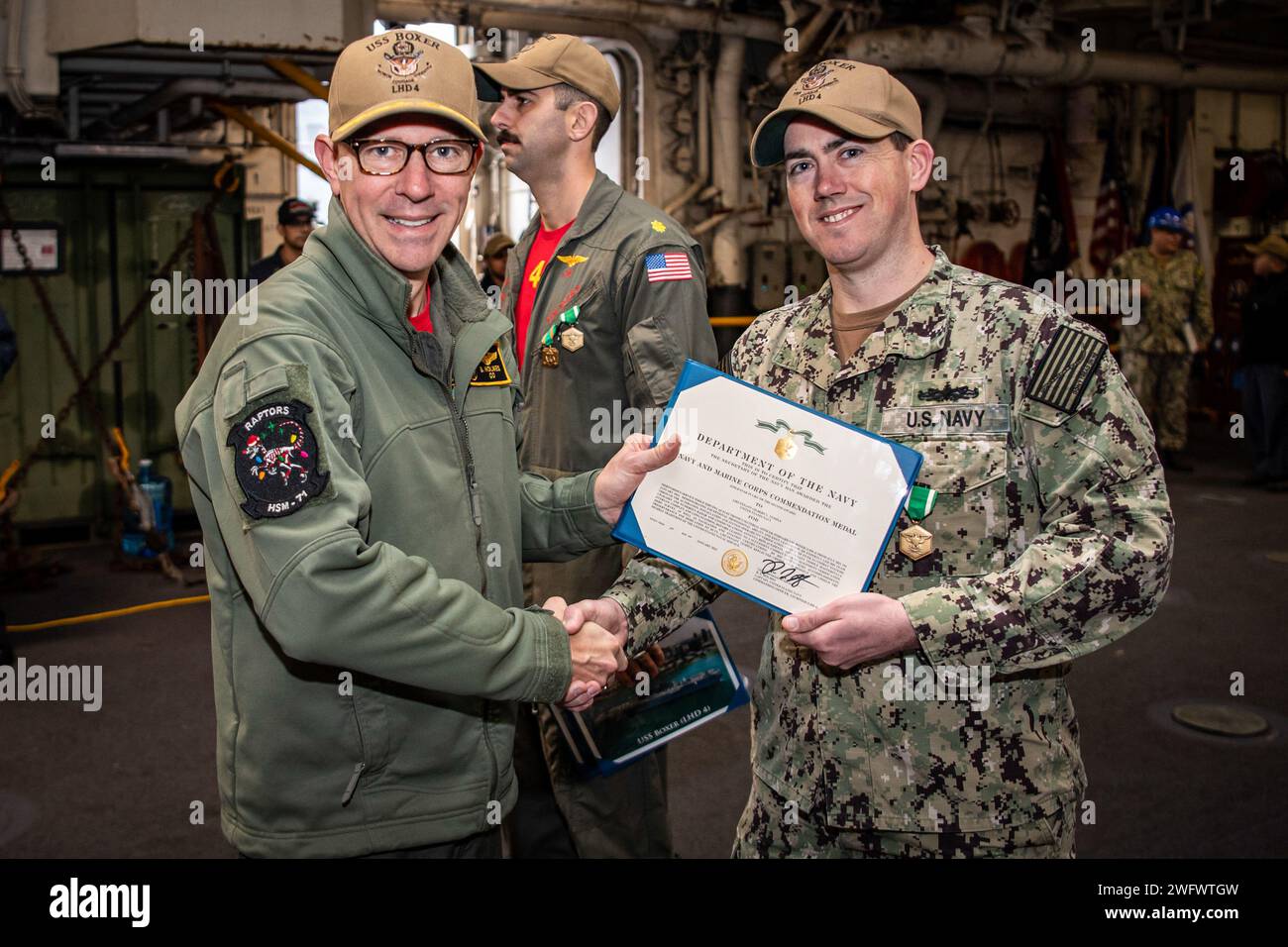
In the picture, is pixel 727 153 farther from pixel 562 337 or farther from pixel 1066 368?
pixel 1066 368

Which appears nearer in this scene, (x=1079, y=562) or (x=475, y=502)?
(x=1079, y=562)

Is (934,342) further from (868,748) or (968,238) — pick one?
(968,238)

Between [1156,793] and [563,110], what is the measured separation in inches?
112

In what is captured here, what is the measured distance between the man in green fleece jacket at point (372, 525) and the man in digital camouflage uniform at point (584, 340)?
87 cm

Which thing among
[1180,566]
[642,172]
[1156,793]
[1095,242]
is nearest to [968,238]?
[1095,242]

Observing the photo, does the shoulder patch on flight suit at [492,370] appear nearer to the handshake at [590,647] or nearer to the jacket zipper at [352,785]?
the handshake at [590,647]

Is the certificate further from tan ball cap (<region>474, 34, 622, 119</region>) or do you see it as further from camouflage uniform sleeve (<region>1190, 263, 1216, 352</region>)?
camouflage uniform sleeve (<region>1190, 263, 1216, 352</region>)

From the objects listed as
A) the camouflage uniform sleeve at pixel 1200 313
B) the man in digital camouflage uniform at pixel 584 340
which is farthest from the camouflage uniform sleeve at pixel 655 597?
the camouflage uniform sleeve at pixel 1200 313

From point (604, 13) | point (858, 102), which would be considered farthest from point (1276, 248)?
point (858, 102)

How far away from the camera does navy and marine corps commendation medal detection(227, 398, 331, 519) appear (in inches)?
56.6

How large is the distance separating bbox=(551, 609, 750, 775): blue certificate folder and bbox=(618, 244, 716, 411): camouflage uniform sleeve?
0.56 meters

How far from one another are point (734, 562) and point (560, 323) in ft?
3.71

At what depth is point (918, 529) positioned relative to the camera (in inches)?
70.1
